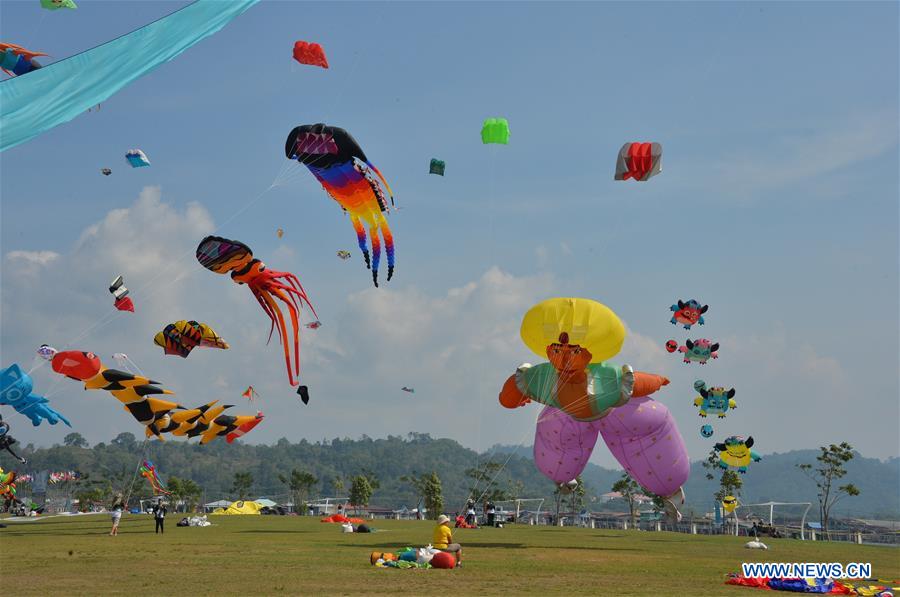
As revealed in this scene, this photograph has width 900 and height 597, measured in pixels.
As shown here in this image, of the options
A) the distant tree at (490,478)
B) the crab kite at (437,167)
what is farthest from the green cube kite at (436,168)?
the distant tree at (490,478)

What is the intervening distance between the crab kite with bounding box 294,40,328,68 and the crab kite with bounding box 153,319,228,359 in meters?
14.1

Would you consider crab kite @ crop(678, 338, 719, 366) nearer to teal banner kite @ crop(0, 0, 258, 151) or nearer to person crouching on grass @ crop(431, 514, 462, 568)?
person crouching on grass @ crop(431, 514, 462, 568)

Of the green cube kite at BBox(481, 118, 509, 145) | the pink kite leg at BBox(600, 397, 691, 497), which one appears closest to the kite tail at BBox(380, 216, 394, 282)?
the green cube kite at BBox(481, 118, 509, 145)

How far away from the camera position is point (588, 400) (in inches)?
1243

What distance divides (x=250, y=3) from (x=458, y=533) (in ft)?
106

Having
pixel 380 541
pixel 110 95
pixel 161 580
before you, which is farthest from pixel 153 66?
pixel 380 541


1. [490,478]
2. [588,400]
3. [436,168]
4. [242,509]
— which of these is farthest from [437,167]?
[490,478]

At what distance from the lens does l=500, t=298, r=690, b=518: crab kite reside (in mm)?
30422

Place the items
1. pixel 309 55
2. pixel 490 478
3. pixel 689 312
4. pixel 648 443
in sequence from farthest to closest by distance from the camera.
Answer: pixel 490 478
pixel 689 312
pixel 648 443
pixel 309 55

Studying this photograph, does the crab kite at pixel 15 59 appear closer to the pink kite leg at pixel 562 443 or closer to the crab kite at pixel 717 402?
the pink kite leg at pixel 562 443

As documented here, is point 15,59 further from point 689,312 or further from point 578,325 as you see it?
point 689,312

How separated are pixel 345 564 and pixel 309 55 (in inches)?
613

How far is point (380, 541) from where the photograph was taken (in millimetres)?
33500

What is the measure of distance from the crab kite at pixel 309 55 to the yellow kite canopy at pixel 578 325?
11197 mm
